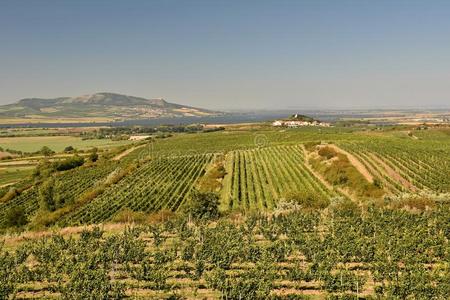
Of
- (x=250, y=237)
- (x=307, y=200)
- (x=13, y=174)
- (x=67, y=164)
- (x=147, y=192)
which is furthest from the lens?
(x=67, y=164)

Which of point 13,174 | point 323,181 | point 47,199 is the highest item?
point 323,181

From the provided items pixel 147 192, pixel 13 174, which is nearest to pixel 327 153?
pixel 147 192

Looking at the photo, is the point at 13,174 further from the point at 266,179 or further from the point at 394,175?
the point at 394,175

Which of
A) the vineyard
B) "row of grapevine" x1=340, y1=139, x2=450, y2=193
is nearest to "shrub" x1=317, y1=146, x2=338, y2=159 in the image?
"row of grapevine" x1=340, y1=139, x2=450, y2=193

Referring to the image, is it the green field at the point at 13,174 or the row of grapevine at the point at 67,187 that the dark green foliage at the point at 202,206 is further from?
the green field at the point at 13,174

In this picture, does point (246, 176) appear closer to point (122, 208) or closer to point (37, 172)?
point (122, 208)

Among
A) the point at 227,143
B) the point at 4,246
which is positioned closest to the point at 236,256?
the point at 4,246

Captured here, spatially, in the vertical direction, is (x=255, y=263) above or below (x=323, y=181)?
above

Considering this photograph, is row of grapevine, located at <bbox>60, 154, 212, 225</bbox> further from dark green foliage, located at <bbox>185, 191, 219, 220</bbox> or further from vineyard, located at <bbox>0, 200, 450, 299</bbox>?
vineyard, located at <bbox>0, 200, 450, 299</bbox>
